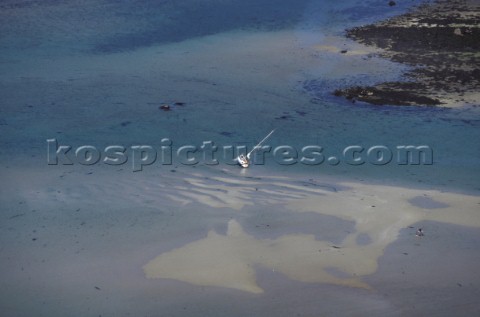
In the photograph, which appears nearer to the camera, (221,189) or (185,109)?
(221,189)

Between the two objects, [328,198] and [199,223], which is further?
[328,198]

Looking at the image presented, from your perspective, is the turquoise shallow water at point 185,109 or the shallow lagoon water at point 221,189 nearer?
the shallow lagoon water at point 221,189

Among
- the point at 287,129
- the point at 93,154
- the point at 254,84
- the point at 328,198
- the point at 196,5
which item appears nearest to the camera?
the point at 328,198

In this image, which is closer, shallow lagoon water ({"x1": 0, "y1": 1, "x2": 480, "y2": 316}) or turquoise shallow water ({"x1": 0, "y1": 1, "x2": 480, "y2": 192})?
shallow lagoon water ({"x1": 0, "y1": 1, "x2": 480, "y2": 316})

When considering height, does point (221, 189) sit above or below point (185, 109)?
below

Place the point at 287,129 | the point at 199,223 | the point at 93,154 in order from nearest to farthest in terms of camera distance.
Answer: the point at 199,223 → the point at 93,154 → the point at 287,129

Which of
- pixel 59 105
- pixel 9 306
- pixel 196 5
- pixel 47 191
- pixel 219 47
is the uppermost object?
pixel 196 5

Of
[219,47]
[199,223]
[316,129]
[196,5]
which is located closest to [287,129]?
[316,129]

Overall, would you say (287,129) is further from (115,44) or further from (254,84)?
(115,44)
